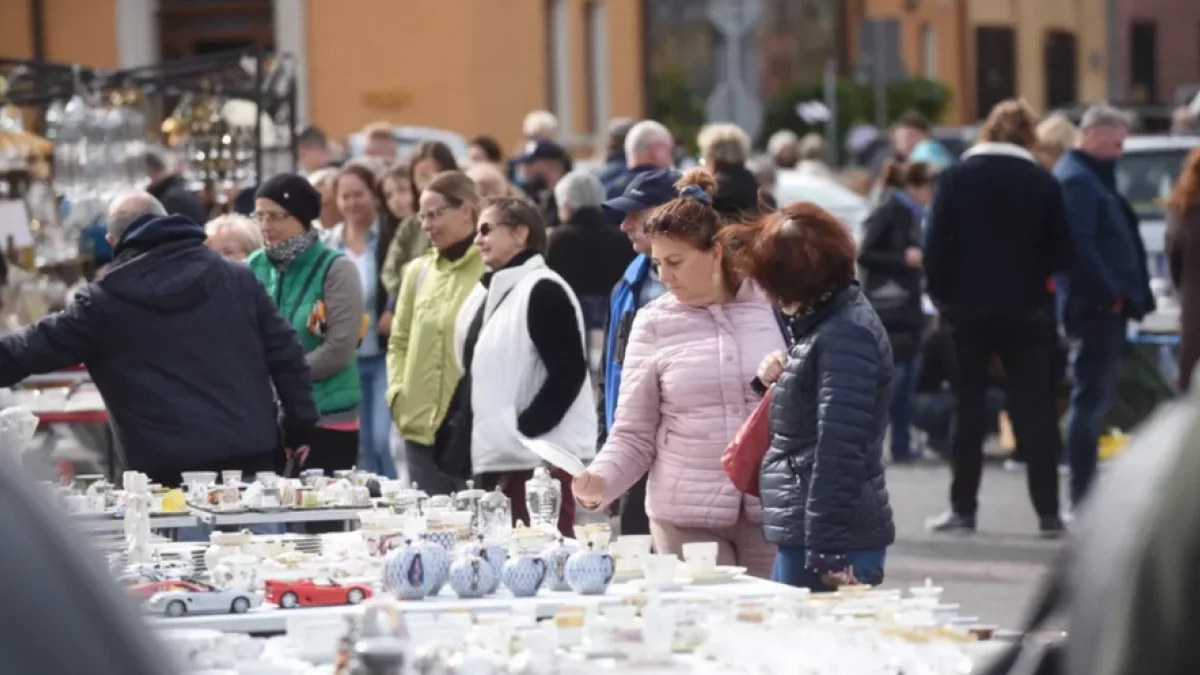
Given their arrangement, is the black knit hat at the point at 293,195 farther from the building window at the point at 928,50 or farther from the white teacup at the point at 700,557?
the building window at the point at 928,50

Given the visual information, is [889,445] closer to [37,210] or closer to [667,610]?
[37,210]

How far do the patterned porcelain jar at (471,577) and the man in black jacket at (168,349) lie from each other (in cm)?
264

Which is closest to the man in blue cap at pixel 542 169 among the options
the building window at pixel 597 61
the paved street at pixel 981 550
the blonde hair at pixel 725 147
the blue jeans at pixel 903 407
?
the blue jeans at pixel 903 407

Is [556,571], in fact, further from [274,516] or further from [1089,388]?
[1089,388]

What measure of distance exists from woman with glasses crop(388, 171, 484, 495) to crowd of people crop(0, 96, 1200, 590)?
11 millimetres

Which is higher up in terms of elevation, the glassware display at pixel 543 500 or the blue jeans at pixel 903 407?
the glassware display at pixel 543 500

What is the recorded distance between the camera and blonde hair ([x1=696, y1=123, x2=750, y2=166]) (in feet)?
37.2

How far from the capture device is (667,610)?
16.0 ft

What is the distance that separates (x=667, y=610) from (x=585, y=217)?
7170 mm

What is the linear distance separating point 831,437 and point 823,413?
0.08 metres

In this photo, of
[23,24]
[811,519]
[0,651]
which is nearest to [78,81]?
[811,519]

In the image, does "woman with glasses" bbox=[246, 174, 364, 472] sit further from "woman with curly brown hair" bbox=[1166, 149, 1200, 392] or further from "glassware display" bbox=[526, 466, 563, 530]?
"woman with curly brown hair" bbox=[1166, 149, 1200, 392]

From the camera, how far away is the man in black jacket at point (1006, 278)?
11.8m

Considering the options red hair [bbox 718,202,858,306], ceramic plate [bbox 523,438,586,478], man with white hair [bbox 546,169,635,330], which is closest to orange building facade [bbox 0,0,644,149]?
man with white hair [bbox 546,169,635,330]
